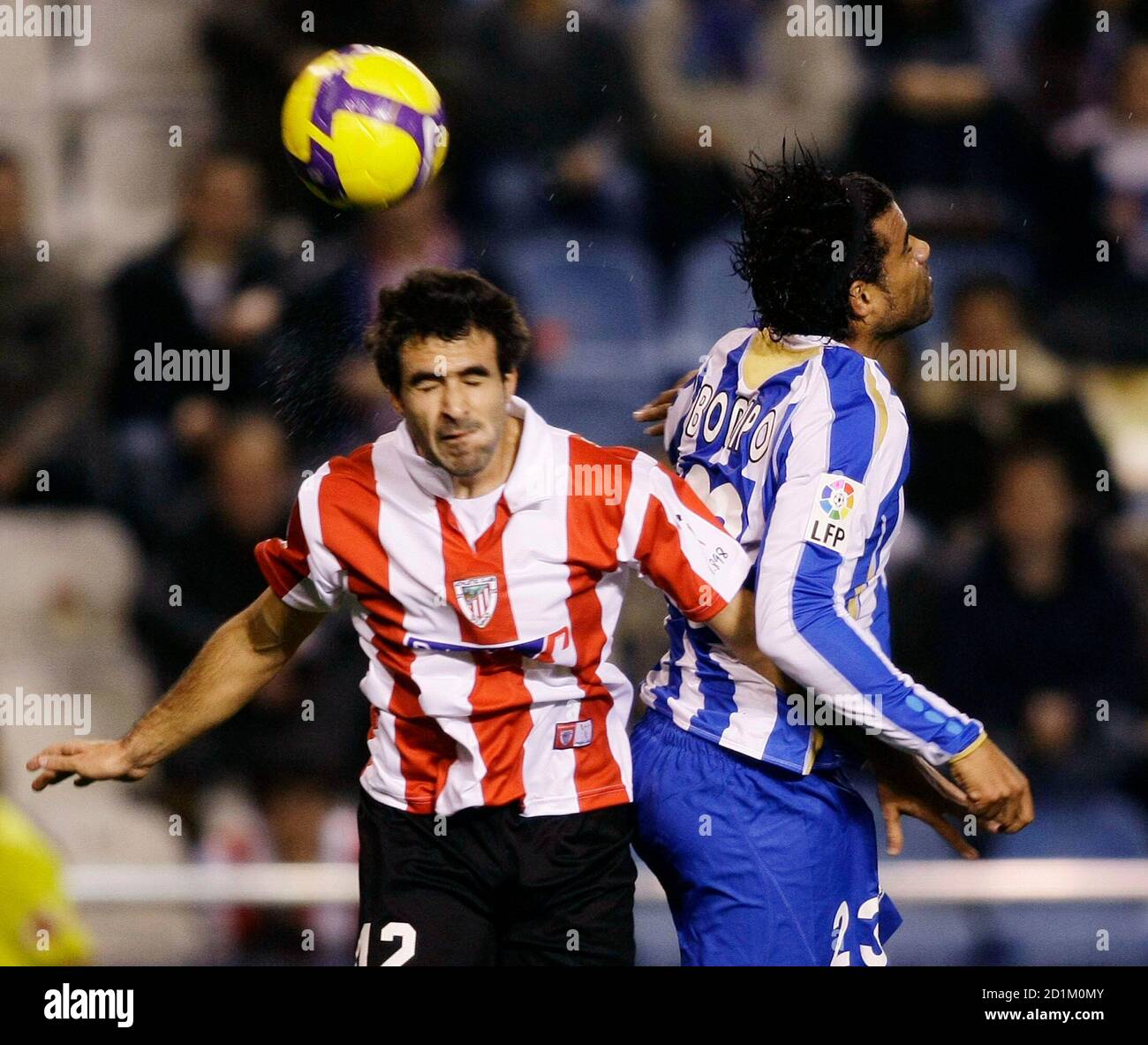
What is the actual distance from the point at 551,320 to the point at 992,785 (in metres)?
2.83

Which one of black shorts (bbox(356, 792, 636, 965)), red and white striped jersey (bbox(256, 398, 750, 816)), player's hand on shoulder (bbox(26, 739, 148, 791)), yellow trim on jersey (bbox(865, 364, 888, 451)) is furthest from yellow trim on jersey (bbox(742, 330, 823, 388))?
player's hand on shoulder (bbox(26, 739, 148, 791))

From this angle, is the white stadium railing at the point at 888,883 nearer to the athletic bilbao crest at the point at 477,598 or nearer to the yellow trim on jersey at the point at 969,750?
the yellow trim on jersey at the point at 969,750

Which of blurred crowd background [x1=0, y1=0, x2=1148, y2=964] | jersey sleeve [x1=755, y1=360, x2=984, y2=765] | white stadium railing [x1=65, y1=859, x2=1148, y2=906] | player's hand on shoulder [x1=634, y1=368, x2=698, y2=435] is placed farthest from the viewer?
blurred crowd background [x1=0, y1=0, x2=1148, y2=964]

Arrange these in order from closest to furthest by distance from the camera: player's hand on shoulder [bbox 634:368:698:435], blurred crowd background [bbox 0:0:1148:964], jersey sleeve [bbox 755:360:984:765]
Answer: jersey sleeve [bbox 755:360:984:765], player's hand on shoulder [bbox 634:368:698:435], blurred crowd background [bbox 0:0:1148:964]

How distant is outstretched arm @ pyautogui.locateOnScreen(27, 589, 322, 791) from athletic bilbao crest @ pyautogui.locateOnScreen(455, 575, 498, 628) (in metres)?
0.36

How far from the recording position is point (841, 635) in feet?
8.76

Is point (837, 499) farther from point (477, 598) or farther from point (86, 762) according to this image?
point (86, 762)

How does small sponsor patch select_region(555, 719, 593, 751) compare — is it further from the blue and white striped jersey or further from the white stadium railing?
the white stadium railing

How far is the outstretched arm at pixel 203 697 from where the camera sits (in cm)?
295

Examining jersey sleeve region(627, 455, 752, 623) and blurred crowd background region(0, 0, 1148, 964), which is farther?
blurred crowd background region(0, 0, 1148, 964)

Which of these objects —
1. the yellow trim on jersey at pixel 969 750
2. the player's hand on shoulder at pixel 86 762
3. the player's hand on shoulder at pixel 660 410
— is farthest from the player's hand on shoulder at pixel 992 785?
the player's hand on shoulder at pixel 86 762

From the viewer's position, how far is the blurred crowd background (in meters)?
4.91

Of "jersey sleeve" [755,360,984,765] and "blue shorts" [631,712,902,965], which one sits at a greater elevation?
"jersey sleeve" [755,360,984,765]

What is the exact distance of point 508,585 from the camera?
2752 mm
